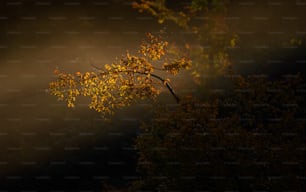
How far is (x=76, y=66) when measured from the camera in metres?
5.75

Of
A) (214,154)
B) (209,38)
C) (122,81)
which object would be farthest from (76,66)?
(214,154)

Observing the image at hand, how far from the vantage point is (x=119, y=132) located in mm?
5621

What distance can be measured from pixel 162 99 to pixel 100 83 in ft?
3.40

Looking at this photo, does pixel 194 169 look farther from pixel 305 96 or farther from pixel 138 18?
pixel 138 18

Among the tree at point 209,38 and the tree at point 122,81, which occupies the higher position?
the tree at point 209,38

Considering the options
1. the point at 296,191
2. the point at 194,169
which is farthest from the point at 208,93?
the point at 296,191

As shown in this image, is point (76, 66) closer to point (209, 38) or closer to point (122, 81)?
point (209, 38)

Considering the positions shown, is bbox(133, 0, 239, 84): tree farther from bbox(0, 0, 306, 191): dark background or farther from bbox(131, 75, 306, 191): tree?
bbox(131, 75, 306, 191): tree

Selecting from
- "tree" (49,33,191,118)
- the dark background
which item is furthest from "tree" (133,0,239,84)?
"tree" (49,33,191,118)

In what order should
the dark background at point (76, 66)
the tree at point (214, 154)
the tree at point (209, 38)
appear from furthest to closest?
1. the dark background at point (76, 66)
2. the tree at point (209, 38)
3. the tree at point (214, 154)

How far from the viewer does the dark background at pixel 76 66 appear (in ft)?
17.5

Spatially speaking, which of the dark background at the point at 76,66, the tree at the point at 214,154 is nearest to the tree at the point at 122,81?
the tree at the point at 214,154

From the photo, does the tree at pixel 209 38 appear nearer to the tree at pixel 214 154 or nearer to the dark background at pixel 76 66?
the dark background at pixel 76 66

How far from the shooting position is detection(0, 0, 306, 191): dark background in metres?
5.34
